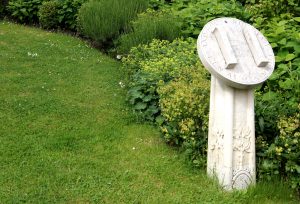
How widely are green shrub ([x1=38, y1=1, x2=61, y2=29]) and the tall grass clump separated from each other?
1838mm

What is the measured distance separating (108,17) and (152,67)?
274cm

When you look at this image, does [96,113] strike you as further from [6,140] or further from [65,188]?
[65,188]

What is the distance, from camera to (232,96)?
414cm

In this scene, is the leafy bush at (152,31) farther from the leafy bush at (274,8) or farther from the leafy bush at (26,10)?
the leafy bush at (26,10)

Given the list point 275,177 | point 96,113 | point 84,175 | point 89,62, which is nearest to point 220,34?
point 275,177

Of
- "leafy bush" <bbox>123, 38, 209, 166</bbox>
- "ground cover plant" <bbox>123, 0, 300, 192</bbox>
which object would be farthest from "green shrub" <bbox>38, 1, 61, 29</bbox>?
"leafy bush" <bbox>123, 38, 209, 166</bbox>

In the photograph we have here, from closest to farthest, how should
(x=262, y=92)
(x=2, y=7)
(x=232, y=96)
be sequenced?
(x=232, y=96) < (x=262, y=92) < (x=2, y=7)

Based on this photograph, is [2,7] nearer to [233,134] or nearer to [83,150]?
[83,150]

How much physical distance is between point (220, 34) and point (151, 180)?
1518 mm

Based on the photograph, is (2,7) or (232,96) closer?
(232,96)

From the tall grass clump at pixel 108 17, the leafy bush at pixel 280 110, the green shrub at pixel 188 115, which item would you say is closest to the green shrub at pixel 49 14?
the tall grass clump at pixel 108 17

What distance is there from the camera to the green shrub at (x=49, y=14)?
10.8 m

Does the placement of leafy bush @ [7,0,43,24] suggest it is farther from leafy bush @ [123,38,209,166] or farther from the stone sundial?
the stone sundial

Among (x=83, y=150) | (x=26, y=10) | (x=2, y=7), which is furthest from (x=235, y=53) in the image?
(x=2, y=7)
